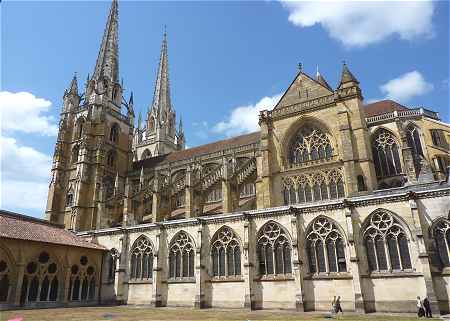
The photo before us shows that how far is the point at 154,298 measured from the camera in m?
21.8

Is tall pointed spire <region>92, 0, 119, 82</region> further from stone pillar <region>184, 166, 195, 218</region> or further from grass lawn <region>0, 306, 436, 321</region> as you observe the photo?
grass lawn <region>0, 306, 436, 321</region>

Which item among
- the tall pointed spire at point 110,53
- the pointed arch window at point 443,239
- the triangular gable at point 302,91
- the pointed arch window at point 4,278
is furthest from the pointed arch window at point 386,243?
the tall pointed spire at point 110,53

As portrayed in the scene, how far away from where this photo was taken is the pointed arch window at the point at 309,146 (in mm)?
28406

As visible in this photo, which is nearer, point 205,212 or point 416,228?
point 416,228

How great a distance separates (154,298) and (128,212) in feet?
50.3

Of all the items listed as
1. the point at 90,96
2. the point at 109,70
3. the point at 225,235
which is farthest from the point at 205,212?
the point at 109,70

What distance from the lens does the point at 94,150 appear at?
149ft

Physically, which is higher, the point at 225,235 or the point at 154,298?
the point at 225,235

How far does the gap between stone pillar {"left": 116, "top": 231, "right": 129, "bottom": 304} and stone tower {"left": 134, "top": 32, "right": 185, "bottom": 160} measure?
36836 mm

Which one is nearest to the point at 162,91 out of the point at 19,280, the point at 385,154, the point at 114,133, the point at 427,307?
the point at 114,133

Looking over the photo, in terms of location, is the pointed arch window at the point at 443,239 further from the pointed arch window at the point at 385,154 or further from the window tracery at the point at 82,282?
the window tracery at the point at 82,282

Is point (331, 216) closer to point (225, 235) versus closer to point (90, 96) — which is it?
point (225, 235)

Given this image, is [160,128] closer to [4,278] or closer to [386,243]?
[4,278]

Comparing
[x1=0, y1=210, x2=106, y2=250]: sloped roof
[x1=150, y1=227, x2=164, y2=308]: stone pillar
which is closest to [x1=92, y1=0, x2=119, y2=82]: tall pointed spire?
[x1=0, y1=210, x2=106, y2=250]: sloped roof
